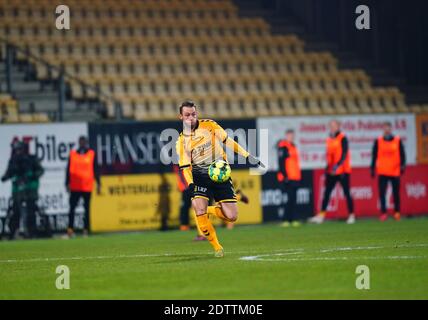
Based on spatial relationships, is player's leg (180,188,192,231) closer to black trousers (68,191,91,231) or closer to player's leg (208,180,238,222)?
black trousers (68,191,91,231)

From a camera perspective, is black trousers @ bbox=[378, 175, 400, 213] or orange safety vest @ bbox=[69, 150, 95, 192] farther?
black trousers @ bbox=[378, 175, 400, 213]

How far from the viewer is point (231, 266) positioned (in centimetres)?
1434

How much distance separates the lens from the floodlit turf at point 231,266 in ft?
38.9

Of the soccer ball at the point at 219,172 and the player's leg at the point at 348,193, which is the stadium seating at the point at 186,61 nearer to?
the player's leg at the point at 348,193

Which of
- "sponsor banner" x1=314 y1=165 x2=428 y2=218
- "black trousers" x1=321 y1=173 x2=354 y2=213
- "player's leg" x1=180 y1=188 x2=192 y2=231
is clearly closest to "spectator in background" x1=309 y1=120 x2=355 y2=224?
"black trousers" x1=321 y1=173 x2=354 y2=213

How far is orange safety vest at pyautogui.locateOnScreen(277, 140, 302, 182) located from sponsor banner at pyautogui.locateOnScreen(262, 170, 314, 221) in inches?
32.3

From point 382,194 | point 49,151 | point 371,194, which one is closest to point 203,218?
point 49,151

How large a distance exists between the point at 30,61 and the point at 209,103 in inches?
196

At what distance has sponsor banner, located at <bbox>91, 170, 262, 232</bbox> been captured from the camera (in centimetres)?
2511

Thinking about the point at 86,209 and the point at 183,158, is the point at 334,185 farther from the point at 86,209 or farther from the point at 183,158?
the point at 183,158

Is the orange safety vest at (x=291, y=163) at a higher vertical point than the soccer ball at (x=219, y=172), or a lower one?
higher

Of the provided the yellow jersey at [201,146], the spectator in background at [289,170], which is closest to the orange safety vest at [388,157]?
the spectator in background at [289,170]

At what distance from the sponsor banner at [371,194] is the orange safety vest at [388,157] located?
1.55m
